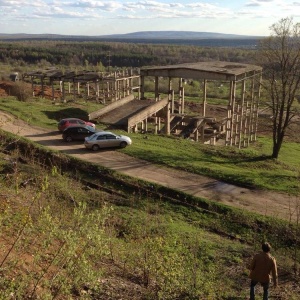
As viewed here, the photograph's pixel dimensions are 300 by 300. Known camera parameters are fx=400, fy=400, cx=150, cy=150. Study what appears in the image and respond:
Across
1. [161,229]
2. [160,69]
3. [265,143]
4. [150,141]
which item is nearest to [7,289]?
[161,229]

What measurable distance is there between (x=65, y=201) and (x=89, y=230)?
9.72 m

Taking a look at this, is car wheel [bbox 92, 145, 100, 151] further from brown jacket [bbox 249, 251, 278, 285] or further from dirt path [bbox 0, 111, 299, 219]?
brown jacket [bbox 249, 251, 278, 285]

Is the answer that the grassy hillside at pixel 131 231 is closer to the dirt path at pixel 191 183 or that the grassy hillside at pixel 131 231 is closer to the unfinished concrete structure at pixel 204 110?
the dirt path at pixel 191 183

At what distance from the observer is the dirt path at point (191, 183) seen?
2064 cm

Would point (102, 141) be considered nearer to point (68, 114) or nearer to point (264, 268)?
point (68, 114)

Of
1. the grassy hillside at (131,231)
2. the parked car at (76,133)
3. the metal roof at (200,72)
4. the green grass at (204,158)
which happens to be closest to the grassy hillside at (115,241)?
the grassy hillside at (131,231)

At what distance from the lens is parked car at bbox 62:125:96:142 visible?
28656 millimetres

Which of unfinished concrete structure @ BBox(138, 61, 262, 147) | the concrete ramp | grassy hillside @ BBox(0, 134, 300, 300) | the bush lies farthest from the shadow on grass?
grassy hillside @ BBox(0, 134, 300, 300)

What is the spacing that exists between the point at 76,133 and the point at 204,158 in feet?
30.5

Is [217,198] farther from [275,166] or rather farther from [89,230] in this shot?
[89,230]

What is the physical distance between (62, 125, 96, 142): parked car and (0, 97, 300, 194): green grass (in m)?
3.56

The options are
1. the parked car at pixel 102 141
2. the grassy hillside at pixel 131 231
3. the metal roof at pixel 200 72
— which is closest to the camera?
the grassy hillside at pixel 131 231

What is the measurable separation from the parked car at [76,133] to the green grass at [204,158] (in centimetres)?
356

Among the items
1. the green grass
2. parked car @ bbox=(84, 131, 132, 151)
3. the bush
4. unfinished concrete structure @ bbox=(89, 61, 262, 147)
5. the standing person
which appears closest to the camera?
the standing person
